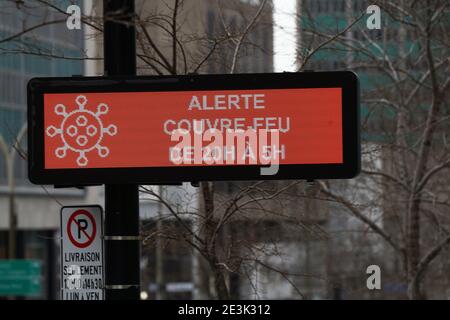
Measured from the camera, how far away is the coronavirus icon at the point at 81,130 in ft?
24.7

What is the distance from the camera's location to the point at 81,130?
7.52 m

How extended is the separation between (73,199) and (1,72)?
10.3m

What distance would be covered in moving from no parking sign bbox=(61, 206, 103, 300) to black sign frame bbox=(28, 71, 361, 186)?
0.77 m

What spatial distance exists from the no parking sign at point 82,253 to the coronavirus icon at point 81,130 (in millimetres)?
867

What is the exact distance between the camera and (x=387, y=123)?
2184 centimetres

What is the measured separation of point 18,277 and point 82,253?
3690 centimetres

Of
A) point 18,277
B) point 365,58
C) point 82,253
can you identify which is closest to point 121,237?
point 82,253

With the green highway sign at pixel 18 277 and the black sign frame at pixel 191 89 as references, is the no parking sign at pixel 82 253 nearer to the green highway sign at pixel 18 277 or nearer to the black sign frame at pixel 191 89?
the black sign frame at pixel 191 89

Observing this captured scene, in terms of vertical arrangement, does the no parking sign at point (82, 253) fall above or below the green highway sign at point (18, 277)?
above

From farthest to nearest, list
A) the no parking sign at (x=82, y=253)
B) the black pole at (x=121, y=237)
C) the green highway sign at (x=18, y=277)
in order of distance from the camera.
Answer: the green highway sign at (x=18, y=277) → the no parking sign at (x=82, y=253) → the black pole at (x=121, y=237)

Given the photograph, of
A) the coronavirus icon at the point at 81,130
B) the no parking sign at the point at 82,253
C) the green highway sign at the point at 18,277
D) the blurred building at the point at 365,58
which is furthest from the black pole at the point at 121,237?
the green highway sign at the point at 18,277

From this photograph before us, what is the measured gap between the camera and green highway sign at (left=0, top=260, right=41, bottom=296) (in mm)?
44094

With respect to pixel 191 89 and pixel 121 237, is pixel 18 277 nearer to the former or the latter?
pixel 121 237

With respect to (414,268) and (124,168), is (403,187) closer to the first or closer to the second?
(414,268)
